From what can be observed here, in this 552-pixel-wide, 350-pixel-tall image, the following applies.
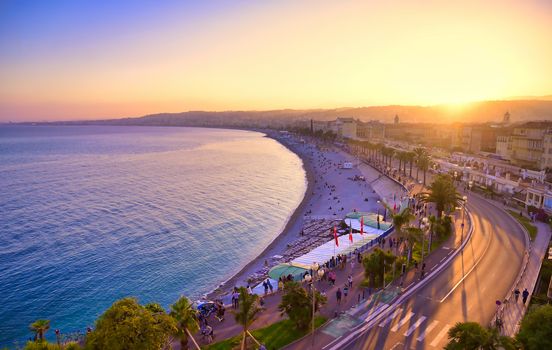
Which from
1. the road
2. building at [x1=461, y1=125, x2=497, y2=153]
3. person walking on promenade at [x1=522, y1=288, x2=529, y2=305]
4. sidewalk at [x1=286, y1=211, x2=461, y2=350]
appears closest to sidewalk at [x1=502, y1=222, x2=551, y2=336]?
person walking on promenade at [x1=522, y1=288, x2=529, y2=305]

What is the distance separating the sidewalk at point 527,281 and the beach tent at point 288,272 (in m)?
13.6

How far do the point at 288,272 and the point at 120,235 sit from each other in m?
27.0

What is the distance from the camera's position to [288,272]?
29328mm

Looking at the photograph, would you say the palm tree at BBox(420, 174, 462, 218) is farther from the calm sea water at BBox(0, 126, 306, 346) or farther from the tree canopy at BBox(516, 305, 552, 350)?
the tree canopy at BBox(516, 305, 552, 350)

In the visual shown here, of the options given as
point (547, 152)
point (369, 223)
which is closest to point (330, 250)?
point (369, 223)

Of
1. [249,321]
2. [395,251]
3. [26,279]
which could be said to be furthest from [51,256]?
[395,251]

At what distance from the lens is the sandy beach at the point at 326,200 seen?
36812mm

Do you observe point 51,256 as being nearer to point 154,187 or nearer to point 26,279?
point 26,279

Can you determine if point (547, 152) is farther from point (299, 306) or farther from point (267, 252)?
point (299, 306)

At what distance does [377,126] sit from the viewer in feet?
549

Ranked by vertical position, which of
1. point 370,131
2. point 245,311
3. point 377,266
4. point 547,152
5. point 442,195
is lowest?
point 377,266

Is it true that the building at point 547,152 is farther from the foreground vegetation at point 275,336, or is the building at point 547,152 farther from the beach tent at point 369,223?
the foreground vegetation at point 275,336

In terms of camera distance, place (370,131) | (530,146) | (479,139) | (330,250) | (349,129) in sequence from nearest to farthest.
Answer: (330,250), (530,146), (479,139), (370,131), (349,129)

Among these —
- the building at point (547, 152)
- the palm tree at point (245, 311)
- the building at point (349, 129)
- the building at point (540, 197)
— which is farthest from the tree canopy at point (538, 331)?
the building at point (349, 129)
